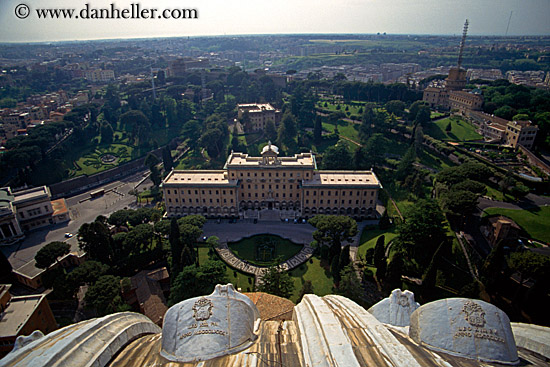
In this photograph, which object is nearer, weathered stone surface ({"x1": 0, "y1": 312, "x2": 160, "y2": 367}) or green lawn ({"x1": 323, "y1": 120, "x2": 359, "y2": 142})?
weathered stone surface ({"x1": 0, "y1": 312, "x2": 160, "y2": 367})

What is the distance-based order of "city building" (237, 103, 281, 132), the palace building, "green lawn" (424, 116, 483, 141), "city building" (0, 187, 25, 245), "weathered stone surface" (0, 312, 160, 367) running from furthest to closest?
"city building" (237, 103, 281, 132) → "green lawn" (424, 116, 483, 141) → the palace building → "city building" (0, 187, 25, 245) → "weathered stone surface" (0, 312, 160, 367)

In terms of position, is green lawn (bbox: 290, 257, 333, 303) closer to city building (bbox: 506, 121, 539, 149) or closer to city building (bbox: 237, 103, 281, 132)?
city building (bbox: 506, 121, 539, 149)

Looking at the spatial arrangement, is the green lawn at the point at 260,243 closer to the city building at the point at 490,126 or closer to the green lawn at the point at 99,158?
the green lawn at the point at 99,158

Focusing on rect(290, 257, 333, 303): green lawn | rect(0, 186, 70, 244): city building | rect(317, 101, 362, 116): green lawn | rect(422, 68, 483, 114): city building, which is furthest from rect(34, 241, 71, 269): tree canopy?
rect(422, 68, 483, 114): city building

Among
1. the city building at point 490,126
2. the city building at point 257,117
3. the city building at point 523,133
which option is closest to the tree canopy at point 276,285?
the city building at point 523,133

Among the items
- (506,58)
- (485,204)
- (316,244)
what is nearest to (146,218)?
(316,244)

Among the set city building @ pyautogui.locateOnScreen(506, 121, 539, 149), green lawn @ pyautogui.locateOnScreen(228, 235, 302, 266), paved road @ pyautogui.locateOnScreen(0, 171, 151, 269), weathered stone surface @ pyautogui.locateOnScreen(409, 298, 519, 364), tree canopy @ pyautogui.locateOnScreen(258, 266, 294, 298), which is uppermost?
weathered stone surface @ pyautogui.locateOnScreen(409, 298, 519, 364)
